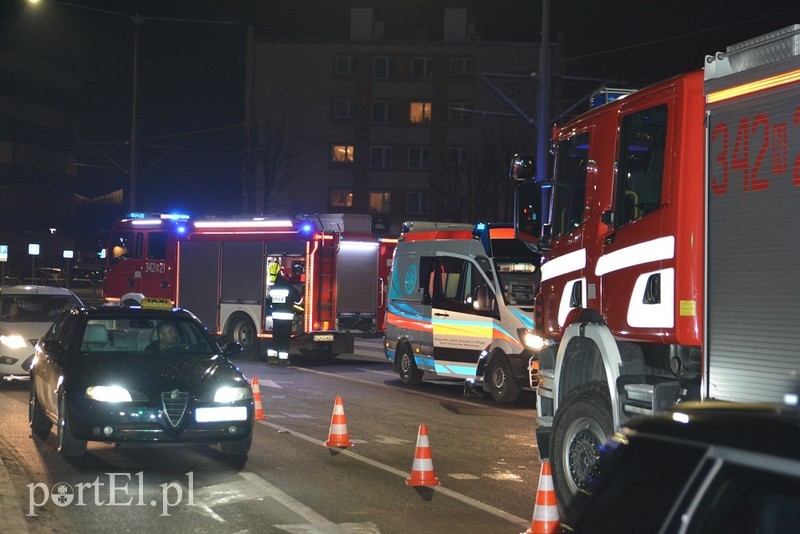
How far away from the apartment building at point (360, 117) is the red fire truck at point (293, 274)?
128ft

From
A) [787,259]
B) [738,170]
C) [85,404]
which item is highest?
[738,170]

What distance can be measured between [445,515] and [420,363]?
10324 millimetres

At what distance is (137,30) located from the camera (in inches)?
1550

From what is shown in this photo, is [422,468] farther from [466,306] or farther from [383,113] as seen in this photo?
[383,113]

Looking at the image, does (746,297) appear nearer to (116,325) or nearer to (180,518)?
(180,518)

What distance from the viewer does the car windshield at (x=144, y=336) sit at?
37.8 ft

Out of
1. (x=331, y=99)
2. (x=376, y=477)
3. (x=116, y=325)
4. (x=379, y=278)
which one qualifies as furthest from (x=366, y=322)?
(x=331, y=99)

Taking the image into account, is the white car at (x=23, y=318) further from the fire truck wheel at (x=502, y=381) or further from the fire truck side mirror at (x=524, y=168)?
the fire truck side mirror at (x=524, y=168)

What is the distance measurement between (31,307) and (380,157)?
162ft

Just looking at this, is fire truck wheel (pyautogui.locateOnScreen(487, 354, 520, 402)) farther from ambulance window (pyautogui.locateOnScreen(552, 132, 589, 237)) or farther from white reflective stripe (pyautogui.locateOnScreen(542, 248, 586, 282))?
ambulance window (pyautogui.locateOnScreen(552, 132, 589, 237))

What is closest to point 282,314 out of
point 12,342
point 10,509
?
point 12,342

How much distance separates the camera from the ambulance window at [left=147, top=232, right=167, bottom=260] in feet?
90.7

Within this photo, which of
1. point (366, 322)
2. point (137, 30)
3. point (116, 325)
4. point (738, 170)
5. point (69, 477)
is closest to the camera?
point (738, 170)

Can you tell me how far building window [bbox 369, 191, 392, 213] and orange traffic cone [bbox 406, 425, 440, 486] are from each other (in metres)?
57.3
